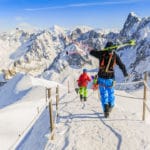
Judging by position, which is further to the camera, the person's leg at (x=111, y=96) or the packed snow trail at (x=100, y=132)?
the person's leg at (x=111, y=96)

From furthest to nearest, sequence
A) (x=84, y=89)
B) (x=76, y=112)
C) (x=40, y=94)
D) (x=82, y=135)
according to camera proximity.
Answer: (x=40, y=94)
(x=84, y=89)
(x=76, y=112)
(x=82, y=135)

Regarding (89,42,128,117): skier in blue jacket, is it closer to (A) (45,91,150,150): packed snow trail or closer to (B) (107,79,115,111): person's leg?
(B) (107,79,115,111): person's leg

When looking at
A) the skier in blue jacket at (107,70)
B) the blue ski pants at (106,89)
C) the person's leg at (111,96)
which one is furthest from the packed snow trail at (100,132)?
the skier in blue jacket at (107,70)

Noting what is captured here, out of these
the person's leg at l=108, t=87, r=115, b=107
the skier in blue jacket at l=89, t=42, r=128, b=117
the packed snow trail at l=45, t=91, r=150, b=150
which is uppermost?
the skier in blue jacket at l=89, t=42, r=128, b=117

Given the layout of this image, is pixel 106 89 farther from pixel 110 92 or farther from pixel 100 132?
pixel 100 132

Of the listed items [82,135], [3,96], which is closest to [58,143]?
[82,135]

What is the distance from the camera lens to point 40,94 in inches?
2056

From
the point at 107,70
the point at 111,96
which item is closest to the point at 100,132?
the point at 111,96

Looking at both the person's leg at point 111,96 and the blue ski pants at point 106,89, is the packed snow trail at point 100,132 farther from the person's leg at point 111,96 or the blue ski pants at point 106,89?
the blue ski pants at point 106,89

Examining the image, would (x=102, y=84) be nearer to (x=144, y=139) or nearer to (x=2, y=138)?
(x=144, y=139)

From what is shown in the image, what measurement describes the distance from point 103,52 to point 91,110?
4.59 metres

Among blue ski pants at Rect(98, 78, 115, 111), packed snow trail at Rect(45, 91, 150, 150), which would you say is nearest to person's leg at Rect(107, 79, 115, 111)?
blue ski pants at Rect(98, 78, 115, 111)

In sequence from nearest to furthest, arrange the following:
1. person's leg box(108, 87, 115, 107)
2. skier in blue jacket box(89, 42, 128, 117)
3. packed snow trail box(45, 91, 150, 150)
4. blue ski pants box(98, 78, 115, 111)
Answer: packed snow trail box(45, 91, 150, 150) → skier in blue jacket box(89, 42, 128, 117) → blue ski pants box(98, 78, 115, 111) → person's leg box(108, 87, 115, 107)

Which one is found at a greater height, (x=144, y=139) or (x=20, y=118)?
(x=144, y=139)
